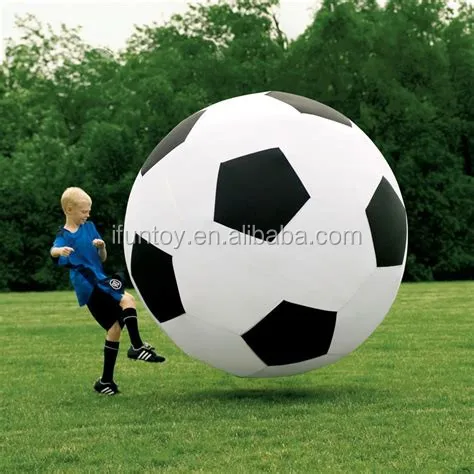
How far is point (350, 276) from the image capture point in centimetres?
628

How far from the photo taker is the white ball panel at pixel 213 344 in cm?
637

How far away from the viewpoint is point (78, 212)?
738 centimetres

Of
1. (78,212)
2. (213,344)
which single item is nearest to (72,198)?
(78,212)

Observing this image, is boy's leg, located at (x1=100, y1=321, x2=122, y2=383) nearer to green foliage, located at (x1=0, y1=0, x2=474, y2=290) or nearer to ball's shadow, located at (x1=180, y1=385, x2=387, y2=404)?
ball's shadow, located at (x1=180, y1=385, x2=387, y2=404)

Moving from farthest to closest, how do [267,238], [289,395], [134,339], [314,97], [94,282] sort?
[314,97], [94,282], [134,339], [289,395], [267,238]

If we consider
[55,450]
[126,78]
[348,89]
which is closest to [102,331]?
[55,450]

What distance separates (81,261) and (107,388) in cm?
108

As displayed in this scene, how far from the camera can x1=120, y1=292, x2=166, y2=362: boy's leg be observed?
7.03 metres

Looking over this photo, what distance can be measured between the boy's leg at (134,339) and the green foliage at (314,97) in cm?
1985

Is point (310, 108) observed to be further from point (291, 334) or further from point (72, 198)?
point (72, 198)

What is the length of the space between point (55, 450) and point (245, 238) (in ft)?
6.17

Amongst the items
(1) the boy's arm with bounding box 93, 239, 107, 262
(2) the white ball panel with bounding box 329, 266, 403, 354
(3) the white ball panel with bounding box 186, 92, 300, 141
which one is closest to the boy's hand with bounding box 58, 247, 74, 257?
(1) the boy's arm with bounding box 93, 239, 107, 262

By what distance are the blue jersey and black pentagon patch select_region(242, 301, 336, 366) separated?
1.59 metres

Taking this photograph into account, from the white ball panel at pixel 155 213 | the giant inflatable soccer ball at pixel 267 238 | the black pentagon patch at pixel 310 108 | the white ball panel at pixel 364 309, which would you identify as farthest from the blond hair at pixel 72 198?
the white ball panel at pixel 364 309
